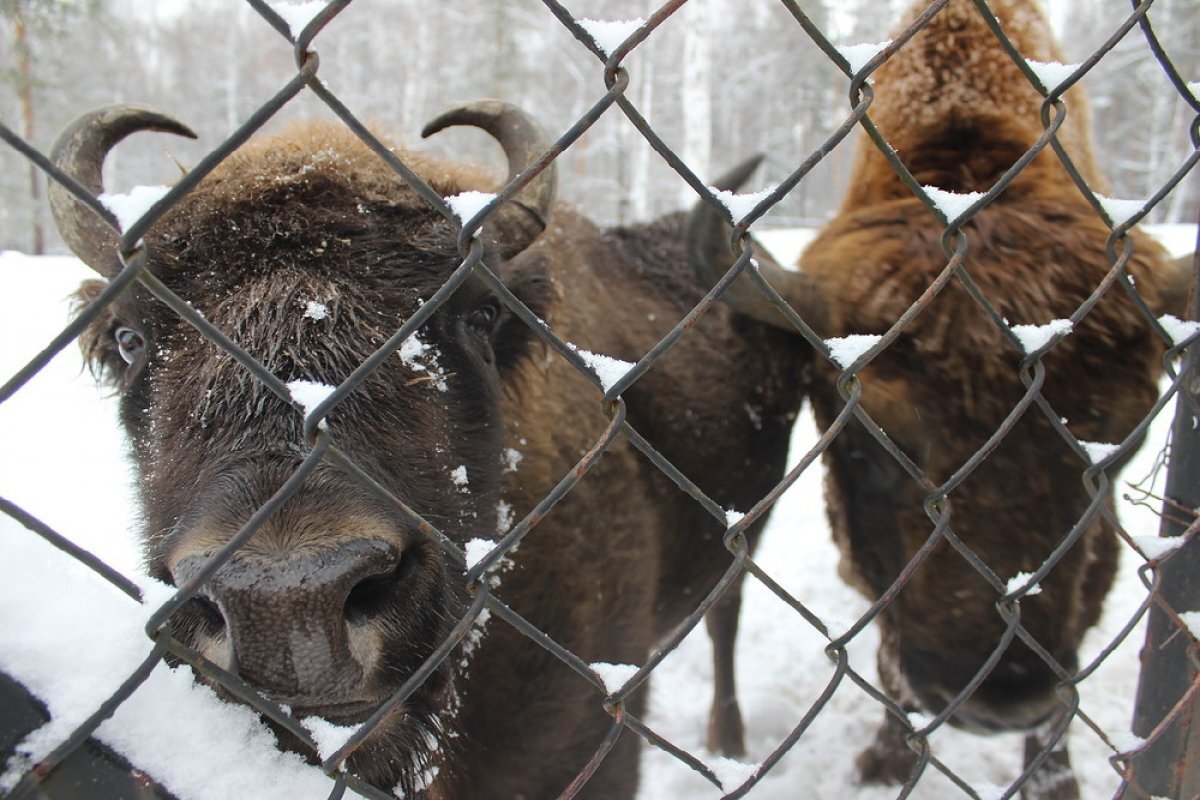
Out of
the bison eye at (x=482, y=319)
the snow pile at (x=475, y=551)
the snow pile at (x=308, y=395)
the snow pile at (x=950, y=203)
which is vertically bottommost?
the snow pile at (x=475, y=551)

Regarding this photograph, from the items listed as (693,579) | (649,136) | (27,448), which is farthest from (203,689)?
(27,448)

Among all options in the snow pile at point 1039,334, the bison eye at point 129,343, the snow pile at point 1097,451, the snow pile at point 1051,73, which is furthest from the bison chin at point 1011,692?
the bison eye at point 129,343

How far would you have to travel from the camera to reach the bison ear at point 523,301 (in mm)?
2586

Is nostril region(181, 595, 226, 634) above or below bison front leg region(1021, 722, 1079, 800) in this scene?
below

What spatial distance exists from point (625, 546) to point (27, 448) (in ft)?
12.3

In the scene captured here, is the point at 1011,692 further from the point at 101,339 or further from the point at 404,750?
the point at 101,339

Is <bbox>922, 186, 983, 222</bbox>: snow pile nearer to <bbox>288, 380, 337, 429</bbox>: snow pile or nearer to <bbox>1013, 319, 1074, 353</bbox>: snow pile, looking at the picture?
<bbox>1013, 319, 1074, 353</bbox>: snow pile

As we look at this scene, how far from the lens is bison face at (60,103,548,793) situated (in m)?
1.25

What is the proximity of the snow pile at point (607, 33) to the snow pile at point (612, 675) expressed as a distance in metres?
0.94

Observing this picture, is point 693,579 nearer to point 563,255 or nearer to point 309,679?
point 563,255

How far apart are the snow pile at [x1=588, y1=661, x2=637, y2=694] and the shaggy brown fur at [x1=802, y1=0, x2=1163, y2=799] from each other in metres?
1.54

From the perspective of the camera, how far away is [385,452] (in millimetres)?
1711

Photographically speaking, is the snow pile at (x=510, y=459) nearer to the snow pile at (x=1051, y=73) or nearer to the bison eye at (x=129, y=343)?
the bison eye at (x=129, y=343)

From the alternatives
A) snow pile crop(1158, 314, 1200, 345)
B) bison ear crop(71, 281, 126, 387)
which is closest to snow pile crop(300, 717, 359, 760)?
bison ear crop(71, 281, 126, 387)
